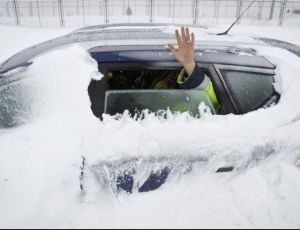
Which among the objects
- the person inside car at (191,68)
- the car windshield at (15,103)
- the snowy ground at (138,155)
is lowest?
the snowy ground at (138,155)

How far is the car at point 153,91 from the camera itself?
2.04 m

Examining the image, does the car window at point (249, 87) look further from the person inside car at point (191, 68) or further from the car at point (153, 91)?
the person inside car at point (191, 68)

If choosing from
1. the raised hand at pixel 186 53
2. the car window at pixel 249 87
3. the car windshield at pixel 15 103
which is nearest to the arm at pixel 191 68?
the raised hand at pixel 186 53

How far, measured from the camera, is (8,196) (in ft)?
6.25

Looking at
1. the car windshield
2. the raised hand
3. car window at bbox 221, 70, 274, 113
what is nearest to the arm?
the raised hand

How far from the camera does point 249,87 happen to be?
2.27 m

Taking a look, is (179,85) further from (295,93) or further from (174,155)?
(295,93)

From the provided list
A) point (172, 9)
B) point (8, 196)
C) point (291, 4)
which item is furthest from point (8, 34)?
point (291, 4)

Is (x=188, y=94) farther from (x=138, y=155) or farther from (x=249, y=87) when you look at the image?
(x=138, y=155)

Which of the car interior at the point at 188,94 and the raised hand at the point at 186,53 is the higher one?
the raised hand at the point at 186,53

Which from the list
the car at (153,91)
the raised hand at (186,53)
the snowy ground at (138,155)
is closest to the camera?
the snowy ground at (138,155)

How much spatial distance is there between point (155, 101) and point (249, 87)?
2.26 feet

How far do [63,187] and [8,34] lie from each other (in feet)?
30.8

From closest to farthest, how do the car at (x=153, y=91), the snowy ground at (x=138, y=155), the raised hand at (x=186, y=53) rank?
the snowy ground at (x=138, y=155), the car at (x=153, y=91), the raised hand at (x=186, y=53)
